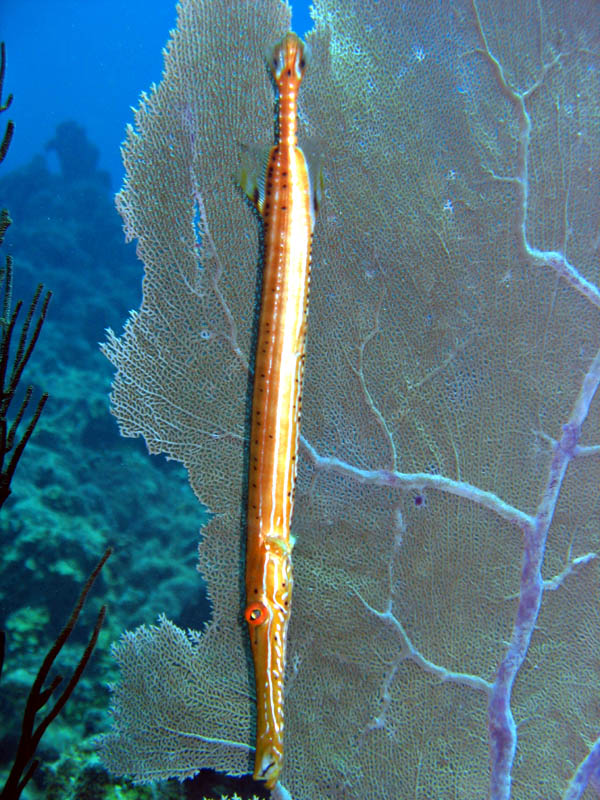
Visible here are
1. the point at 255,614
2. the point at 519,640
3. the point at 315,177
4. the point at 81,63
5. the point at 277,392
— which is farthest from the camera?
the point at 81,63

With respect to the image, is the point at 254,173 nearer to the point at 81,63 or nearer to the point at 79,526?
the point at 79,526

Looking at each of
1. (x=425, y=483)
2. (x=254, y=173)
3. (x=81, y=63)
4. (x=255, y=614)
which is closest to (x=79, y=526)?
(x=255, y=614)

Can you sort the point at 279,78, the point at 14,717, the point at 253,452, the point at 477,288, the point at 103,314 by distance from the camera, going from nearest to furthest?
the point at 253,452 → the point at 279,78 → the point at 477,288 → the point at 14,717 → the point at 103,314

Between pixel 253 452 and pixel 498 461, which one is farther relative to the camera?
pixel 498 461

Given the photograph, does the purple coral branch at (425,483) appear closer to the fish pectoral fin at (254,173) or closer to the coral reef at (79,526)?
the fish pectoral fin at (254,173)

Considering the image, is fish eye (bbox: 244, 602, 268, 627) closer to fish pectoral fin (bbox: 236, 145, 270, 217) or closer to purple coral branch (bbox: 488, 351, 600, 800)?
purple coral branch (bbox: 488, 351, 600, 800)

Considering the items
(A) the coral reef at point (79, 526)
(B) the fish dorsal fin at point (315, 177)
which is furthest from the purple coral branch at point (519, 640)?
(A) the coral reef at point (79, 526)

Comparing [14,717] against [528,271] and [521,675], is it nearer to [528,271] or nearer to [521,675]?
[521,675]

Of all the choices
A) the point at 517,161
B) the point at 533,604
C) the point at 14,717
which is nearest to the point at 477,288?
the point at 517,161

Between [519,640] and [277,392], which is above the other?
[277,392]

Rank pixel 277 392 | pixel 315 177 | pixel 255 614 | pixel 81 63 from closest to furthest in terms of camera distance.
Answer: pixel 255 614
pixel 277 392
pixel 315 177
pixel 81 63
